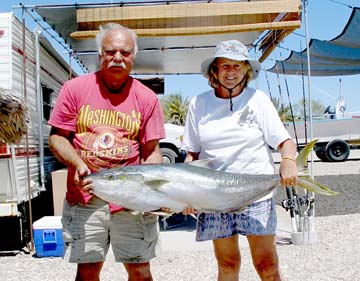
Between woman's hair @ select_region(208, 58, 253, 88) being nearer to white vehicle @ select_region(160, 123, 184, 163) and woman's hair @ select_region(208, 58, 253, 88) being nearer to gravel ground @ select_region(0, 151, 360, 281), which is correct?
gravel ground @ select_region(0, 151, 360, 281)

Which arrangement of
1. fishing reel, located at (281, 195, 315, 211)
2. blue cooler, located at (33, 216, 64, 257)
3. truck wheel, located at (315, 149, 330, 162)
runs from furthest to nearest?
truck wheel, located at (315, 149, 330, 162) < fishing reel, located at (281, 195, 315, 211) < blue cooler, located at (33, 216, 64, 257)

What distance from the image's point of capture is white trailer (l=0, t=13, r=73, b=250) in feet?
19.6

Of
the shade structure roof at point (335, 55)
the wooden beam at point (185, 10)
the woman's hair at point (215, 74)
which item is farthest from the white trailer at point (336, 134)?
the woman's hair at point (215, 74)

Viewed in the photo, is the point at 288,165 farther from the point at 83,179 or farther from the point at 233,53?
the point at 83,179

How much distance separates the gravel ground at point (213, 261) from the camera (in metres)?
4.89

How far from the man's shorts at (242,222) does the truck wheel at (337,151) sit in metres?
15.4

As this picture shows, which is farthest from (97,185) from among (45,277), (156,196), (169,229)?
(169,229)

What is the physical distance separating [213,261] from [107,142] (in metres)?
2.97

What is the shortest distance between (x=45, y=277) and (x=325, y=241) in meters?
3.34

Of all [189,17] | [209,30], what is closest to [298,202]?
[209,30]

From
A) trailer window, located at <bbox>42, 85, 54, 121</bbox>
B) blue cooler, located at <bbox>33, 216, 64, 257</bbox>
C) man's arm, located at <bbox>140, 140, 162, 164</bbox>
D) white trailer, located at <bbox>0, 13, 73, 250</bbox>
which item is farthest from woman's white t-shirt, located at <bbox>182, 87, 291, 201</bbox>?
trailer window, located at <bbox>42, 85, 54, 121</bbox>

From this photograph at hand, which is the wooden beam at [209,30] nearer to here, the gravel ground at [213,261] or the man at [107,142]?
the gravel ground at [213,261]

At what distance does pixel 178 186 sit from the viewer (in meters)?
2.75

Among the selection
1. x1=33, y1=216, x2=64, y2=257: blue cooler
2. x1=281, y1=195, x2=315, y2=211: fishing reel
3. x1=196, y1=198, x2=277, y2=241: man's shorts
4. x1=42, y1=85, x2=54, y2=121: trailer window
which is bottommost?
x1=33, y1=216, x2=64, y2=257: blue cooler
